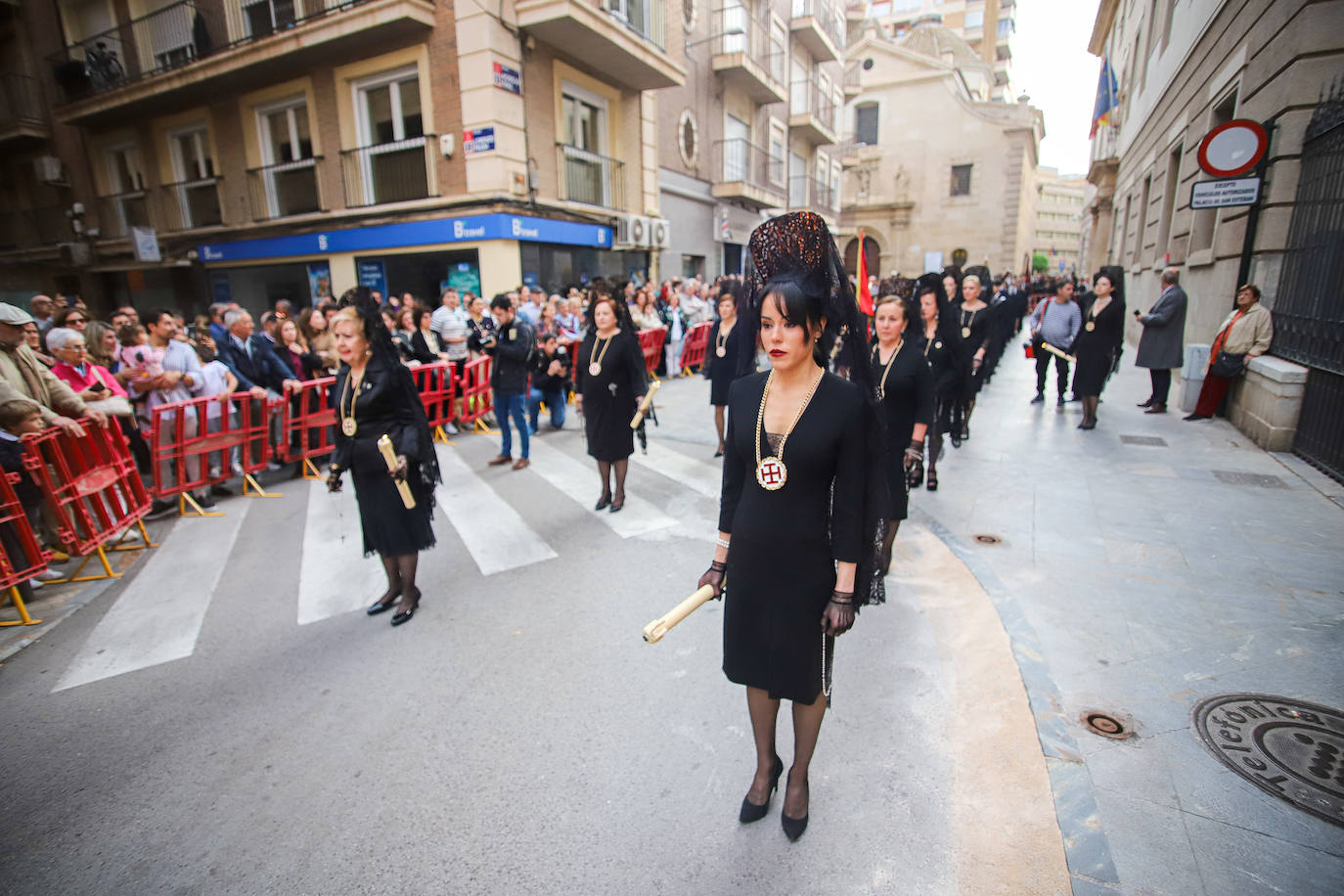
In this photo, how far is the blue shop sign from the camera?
1277cm

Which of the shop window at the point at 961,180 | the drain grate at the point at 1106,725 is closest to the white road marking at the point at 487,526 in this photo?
the drain grate at the point at 1106,725

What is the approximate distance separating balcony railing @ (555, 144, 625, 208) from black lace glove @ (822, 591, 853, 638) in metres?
13.7

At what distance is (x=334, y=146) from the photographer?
14.3 meters

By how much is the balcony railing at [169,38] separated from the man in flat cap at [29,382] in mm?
10731

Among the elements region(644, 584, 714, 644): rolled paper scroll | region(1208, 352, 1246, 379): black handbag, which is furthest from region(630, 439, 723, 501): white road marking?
region(1208, 352, 1246, 379): black handbag

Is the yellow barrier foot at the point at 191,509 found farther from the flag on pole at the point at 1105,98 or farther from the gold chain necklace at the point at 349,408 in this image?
the flag on pole at the point at 1105,98

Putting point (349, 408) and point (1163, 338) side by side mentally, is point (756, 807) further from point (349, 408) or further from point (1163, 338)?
point (1163, 338)

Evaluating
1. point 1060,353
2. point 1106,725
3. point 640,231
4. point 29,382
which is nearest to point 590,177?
point 640,231

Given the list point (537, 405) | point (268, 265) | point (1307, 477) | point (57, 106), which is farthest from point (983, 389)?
point (57, 106)

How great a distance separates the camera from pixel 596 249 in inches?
627

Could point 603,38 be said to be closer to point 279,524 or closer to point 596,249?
point 596,249

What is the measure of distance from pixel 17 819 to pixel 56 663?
1.56m

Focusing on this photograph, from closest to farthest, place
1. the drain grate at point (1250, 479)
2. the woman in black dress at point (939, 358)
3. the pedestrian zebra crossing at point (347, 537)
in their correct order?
1. the pedestrian zebra crossing at point (347, 537)
2. the woman in black dress at point (939, 358)
3. the drain grate at point (1250, 479)

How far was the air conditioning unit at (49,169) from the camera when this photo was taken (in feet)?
59.8
